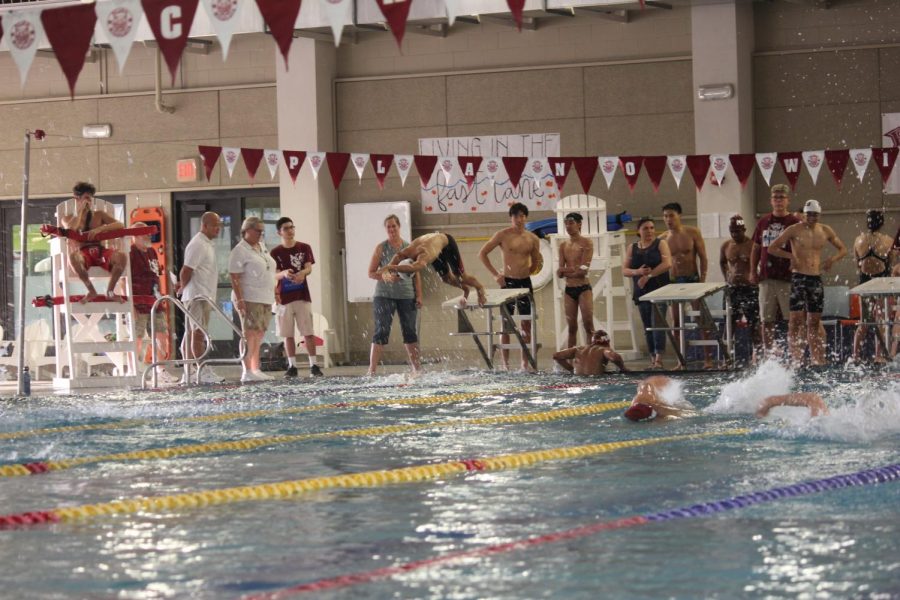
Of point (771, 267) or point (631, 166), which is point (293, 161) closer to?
point (631, 166)

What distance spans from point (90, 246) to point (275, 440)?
5.28m

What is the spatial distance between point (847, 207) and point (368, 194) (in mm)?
5615

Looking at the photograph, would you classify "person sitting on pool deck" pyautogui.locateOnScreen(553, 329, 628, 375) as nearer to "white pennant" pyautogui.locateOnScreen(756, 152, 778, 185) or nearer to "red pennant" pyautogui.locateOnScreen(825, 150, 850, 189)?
"white pennant" pyautogui.locateOnScreen(756, 152, 778, 185)

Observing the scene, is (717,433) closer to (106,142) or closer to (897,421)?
(897,421)

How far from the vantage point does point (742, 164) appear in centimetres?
1434

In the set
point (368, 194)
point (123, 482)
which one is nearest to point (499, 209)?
point (368, 194)

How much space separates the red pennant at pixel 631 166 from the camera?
14477 millimetres

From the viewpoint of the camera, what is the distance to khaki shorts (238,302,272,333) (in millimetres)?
12391

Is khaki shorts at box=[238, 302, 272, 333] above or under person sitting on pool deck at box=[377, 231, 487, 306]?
under

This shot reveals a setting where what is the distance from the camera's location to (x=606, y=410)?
8820mm

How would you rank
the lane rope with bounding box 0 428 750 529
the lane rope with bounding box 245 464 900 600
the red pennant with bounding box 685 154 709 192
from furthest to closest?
1. the red pennant with bounding box 685 154 709 192
2. the lane rope with bounding box 0 428 750 529
3. the lane rope with bounding box 245 464 900 600

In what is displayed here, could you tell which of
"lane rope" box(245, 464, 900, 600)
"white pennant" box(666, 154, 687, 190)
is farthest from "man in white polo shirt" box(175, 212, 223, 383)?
"lane rope" box(245, 464, 900, 600)

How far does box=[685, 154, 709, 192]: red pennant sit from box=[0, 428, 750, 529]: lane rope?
7.61m

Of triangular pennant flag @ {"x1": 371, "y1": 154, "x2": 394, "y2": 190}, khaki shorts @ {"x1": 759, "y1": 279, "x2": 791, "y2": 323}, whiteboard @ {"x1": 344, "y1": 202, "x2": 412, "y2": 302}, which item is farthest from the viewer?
whiteboard @ {"x1": 344, "y1": 202, "x2": 412, "y2": 302}
